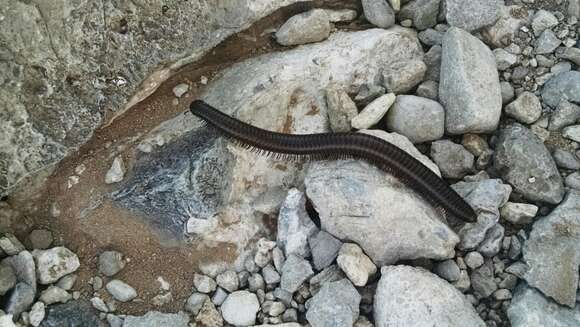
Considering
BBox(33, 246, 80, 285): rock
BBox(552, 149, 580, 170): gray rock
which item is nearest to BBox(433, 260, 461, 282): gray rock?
BBox(552, 149, 580, 170): gray rock

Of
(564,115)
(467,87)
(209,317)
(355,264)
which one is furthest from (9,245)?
(564,115)

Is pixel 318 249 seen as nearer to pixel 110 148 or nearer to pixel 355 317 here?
pixel 355 317

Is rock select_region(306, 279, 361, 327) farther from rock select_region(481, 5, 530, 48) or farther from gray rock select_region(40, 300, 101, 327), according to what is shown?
rock select_region(481, 5, 530, 48)

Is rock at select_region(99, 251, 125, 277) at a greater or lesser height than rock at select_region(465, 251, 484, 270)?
greater

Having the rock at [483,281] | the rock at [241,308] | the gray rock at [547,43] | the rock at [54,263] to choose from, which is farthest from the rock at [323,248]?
the gray rock at [547,43]

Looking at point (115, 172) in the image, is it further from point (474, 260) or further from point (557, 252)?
point (557, 252)

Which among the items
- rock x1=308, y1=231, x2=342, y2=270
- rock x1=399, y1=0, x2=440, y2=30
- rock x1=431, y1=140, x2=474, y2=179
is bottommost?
rock x1=308, y1=231, x2=342, y2=270
